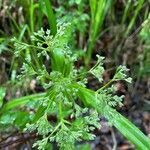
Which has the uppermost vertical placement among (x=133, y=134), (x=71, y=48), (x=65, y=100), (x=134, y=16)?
(x=134, y=16)

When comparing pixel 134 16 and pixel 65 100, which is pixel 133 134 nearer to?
pixel 65 100

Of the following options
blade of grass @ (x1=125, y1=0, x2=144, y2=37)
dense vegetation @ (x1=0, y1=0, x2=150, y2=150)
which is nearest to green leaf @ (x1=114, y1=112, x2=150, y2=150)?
dense vegetation @ (x1=0, y1=0, x2=150, y2=150)

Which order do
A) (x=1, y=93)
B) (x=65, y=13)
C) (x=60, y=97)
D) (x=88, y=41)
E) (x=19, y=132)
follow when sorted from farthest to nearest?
(x=88, y=41) → (x=65, y=13) → (x=19, y=132) → (x=1, y=93) → (x=60, y=97)

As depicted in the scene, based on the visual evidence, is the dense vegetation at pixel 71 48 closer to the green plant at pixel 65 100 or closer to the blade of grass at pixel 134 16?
the blade of grass at pixel 134 16

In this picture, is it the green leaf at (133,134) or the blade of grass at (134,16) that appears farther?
the blade of grass at (134,16)

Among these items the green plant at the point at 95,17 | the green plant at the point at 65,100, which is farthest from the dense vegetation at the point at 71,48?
the green plant at the point at 65,100

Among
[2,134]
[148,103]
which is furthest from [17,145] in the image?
[148,103]

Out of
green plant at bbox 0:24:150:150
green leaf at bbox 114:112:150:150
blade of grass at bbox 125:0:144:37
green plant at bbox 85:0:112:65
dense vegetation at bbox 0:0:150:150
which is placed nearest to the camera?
green plant at bbox 0:24:150:150

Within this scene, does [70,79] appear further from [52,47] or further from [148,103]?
[148,103]

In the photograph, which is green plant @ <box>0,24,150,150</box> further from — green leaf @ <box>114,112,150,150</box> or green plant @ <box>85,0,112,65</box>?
green plant @ <box>85,0,112,65</box>

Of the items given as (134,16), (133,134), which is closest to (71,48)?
(134,16)

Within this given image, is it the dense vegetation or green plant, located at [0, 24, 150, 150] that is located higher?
the dense vegetation
